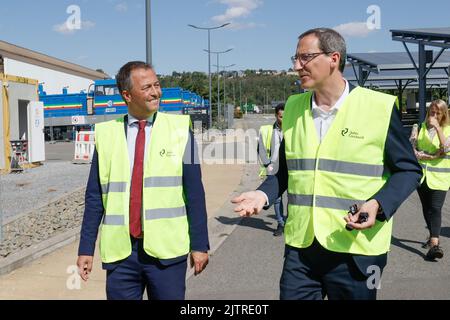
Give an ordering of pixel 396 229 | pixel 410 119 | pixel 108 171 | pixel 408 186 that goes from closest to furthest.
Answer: pixel 408 186 < pixel 108 171 < pixel 396 229 < pixel 410 119

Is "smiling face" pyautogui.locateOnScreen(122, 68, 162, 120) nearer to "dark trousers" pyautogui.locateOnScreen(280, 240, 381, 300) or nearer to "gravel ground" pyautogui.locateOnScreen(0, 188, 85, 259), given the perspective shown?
"dark trousers" pyautogui.locateOnScreen(280, 240, 381, 300)

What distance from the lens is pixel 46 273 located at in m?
6.32

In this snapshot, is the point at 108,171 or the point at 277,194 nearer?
the point at 277,194

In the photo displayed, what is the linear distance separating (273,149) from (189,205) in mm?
5483

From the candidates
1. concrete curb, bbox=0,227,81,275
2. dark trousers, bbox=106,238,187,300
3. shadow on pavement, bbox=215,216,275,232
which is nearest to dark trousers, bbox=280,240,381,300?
dark trousers, bbox=106,238,187,300

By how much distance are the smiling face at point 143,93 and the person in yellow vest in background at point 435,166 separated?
4.50 metres

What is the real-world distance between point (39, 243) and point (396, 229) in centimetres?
513

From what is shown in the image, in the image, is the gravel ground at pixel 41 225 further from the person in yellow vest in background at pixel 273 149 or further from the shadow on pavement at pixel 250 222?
the person in yellow vest in background at pixel 273 149

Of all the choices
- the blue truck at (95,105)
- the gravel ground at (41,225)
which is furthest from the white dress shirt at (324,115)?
the blue truck at (95,105)

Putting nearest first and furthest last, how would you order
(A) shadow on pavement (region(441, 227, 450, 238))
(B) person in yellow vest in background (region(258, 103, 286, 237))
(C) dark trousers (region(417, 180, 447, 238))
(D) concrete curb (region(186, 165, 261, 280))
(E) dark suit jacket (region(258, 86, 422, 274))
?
(E) dark suit jacket (region(258, 86, 422, 274)) → (C) dark trousers (region(417, 180, 447, 238)) → (D) concrete curb (region(186, 165, 261, 280)) → (A) shadow on pavement (region(441, 227, 450, 238)) → (B) person in yellow vest in background (region(258, 103, 286, 237))

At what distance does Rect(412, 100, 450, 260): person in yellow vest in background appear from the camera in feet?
22.9

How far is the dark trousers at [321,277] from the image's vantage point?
291cm
